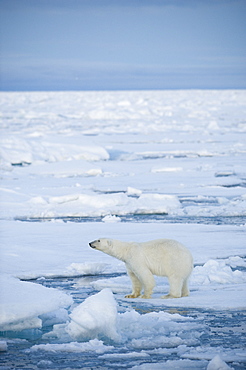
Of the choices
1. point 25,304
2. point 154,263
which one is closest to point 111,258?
point 154,263

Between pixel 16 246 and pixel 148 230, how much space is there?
1.87 meters

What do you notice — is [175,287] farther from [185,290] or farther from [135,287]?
[135,287]

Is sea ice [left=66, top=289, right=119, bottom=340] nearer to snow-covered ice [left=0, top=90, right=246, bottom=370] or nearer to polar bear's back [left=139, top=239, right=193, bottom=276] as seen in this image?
snow-covered ice [left=0, top=90, right=246, bottom=370]

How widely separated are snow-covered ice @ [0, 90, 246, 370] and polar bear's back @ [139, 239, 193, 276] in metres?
0.26

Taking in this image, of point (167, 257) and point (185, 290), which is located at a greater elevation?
point (167, 257)

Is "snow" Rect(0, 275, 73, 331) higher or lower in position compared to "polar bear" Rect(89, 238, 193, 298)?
lower

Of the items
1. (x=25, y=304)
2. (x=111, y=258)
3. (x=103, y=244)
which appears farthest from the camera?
(x=111, y=258)

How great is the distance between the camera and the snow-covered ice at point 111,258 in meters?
3.74

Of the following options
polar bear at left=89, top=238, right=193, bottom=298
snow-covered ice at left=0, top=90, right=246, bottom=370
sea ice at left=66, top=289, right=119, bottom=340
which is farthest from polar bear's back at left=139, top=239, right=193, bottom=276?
sea ice at left=66, top=289, right=119, bottom=340

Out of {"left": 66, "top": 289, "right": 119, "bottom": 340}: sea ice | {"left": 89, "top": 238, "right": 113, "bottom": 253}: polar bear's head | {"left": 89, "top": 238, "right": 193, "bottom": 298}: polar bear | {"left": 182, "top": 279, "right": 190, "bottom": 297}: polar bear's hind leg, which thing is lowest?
{"left": 66, "top": 289, "right": 119, "bottom": 340}: sea ice

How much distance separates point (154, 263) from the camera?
195 inches

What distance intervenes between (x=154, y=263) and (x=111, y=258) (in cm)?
149

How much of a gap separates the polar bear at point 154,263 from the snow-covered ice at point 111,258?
0.15 m

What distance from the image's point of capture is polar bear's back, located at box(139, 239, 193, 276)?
4.80 metres
